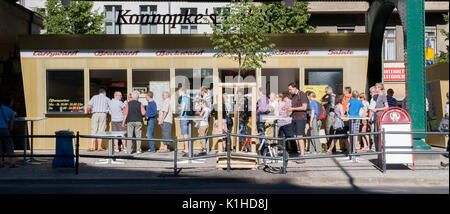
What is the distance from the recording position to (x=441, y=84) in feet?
47.4

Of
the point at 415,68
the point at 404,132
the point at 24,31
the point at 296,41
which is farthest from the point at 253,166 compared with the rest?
the point at 24,31

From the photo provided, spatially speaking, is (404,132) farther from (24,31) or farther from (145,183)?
(24,31)

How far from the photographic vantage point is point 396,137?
1001cm

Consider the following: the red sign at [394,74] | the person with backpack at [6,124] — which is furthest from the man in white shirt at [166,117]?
the red sign at [394,74]

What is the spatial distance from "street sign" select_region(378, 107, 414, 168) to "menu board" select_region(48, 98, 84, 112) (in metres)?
9.86

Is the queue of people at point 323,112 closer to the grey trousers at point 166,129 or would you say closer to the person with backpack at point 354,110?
the person with backpack at point 354,110

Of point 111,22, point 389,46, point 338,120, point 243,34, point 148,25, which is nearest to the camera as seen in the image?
point 338,120

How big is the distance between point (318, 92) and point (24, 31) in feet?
35.5

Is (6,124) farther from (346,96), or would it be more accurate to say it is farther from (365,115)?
(365,115)

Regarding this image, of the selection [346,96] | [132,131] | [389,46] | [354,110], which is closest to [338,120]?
[354,110]

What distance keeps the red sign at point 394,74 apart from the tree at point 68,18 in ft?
59.7

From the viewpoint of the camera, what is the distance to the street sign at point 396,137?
32.4 feet

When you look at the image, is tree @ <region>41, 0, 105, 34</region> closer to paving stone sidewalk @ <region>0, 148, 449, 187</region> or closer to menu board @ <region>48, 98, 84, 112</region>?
menu board @ <region>48, 98, 84, 112</region>

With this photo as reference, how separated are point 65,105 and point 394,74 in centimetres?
2065
